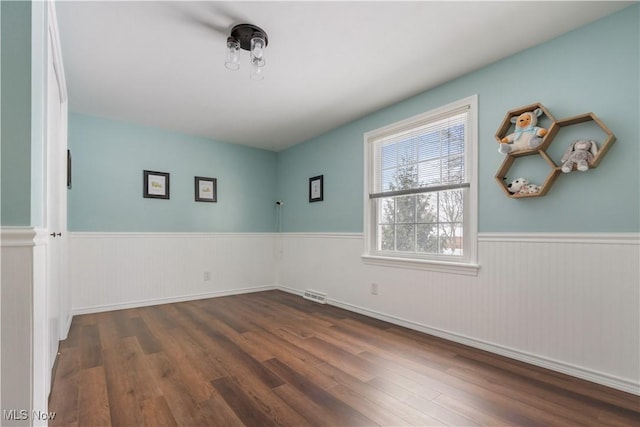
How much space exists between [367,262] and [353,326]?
726mm

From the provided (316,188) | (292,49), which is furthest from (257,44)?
(316,188)

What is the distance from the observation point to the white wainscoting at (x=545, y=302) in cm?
181

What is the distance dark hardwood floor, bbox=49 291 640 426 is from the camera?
1.55 metres

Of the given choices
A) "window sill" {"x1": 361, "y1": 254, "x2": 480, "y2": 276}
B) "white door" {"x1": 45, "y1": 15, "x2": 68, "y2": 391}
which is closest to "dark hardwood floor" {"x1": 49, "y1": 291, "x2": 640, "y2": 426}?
"white door" {"x1": 45, "y1": 15, "x2": 68, "y2": 391}

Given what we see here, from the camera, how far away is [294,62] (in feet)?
7.95

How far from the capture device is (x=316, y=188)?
4250 mm

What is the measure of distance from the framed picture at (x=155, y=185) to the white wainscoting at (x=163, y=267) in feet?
1.66

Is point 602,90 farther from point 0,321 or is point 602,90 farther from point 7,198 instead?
point 0,321

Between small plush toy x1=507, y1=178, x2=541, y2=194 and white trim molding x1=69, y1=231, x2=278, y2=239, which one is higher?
small plush toy x1=507, y1=178, x2=541, y2=194

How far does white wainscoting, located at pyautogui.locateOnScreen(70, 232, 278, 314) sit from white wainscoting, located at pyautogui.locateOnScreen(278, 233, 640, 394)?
7.89 feet

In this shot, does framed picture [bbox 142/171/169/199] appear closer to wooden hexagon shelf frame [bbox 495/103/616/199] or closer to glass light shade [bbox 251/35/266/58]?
glass light shade [bbox 251/35/266/58]

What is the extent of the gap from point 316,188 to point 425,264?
76.2 inches

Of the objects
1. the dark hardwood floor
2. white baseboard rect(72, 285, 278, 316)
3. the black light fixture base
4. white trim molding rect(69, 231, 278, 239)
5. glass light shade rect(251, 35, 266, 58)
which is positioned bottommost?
white baseboard rect(72, 285, 278, 316)

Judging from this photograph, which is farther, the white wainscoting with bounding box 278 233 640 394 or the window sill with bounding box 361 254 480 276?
the window sill with bounding box 361 254 480 276
